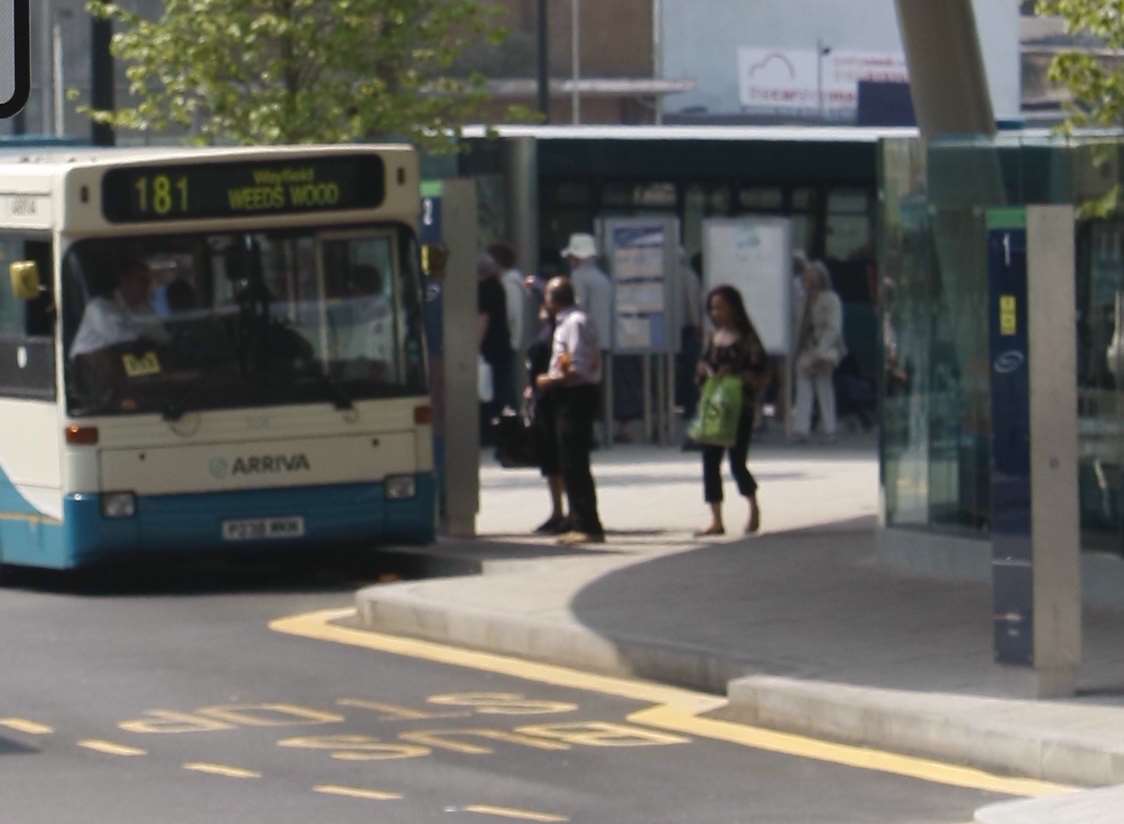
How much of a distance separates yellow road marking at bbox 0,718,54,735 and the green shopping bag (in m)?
6.67

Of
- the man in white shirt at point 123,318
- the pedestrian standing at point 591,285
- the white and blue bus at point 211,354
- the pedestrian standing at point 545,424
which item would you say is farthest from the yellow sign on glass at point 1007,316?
the pedestrian standing at point 591,285

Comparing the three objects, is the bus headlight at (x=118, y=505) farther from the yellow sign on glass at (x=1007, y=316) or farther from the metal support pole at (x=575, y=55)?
the metal support pole at (x=575, y=55)

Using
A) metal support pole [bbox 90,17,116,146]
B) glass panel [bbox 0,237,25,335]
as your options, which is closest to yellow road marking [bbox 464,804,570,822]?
glass panel [bbox 0,237,25,335]

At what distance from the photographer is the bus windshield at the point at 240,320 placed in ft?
53.2

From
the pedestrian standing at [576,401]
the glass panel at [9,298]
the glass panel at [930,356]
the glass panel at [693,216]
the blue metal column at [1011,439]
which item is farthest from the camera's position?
the glass panel at [693,216]

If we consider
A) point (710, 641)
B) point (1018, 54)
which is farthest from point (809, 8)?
point (710, 641)

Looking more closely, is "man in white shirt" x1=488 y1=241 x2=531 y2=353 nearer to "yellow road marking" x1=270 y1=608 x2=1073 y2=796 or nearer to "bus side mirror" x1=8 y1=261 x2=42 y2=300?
"bus side mirror" x1=8 y1=261 x2=42 y2=300

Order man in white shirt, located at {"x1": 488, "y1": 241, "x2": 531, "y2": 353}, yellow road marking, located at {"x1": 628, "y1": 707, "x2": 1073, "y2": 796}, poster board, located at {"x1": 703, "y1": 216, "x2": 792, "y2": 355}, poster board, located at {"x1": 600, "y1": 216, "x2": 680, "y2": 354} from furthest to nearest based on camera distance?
poster board, located at {"x1": 703, "y1": 216, "x2": 792, "y2": 355} → poster board, located at {"x1": 600, "y1": 216, "x2": 680, "y2": 354} → man in white shirt, located at {"x1": 488, "y1": 241, "x2": 531, "y2": 353} → yellow road marking, located at {"x1": 628, "y1": 707, "x2": 1073, "y2": 796}

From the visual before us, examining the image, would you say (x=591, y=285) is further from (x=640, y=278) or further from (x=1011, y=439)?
(x=1011, y=439)

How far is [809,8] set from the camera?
242 feet

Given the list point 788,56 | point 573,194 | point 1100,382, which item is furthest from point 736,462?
point 788,56

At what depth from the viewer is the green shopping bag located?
17422 mm

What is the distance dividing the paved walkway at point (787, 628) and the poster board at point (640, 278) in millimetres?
6212

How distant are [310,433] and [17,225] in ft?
6.74
